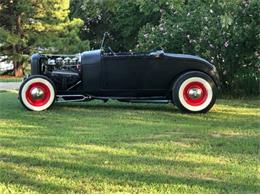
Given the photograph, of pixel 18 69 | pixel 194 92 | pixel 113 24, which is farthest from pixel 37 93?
pixel 113 24

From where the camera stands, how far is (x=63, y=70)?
34.3 feet

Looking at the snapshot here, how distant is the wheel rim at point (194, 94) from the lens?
961 cm

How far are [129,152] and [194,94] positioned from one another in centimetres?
392

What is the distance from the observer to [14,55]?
87.9 feet

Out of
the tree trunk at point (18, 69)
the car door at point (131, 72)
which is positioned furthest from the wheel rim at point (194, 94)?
the tree trunk at point (18, 69)

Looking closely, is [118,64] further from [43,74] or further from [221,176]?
[221,176]

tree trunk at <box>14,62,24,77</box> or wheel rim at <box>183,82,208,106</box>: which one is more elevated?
tree trunk at <box>14,62,24,77</box>

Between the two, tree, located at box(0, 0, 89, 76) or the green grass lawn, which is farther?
tree, located at box(0, 0, 89, 76)

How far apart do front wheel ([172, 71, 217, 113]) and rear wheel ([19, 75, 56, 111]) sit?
2.27 meters

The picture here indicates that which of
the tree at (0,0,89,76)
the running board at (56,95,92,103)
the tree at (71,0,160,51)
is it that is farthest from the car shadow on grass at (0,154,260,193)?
the tree at (0,0,89,76)

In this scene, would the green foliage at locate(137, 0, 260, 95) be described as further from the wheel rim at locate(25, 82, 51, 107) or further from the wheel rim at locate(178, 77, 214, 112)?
the wheel rim at locate(25, 82, 51, 107)

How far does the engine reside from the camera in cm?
1024

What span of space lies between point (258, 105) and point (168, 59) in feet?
7.67

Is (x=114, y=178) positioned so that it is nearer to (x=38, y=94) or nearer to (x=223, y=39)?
(x=38, y=94)
